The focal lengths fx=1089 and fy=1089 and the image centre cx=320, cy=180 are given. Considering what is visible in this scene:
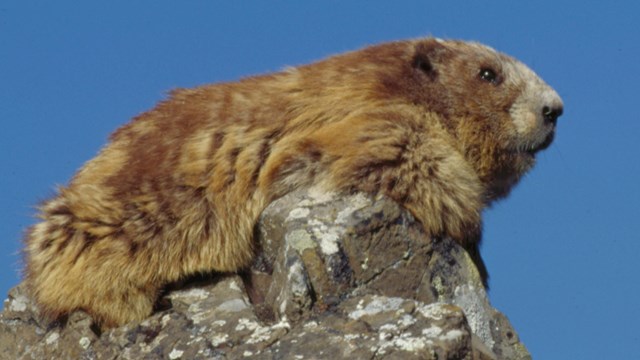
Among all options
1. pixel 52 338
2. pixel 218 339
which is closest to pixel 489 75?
pixel 218 339

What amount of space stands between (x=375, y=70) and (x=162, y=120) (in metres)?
1.70

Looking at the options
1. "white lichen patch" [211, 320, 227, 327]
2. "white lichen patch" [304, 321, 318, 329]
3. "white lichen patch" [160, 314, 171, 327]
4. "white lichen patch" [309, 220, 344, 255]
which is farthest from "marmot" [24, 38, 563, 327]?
"white lichen patch" [304, 321, 318, 329]

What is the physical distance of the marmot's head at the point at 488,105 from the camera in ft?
27.8

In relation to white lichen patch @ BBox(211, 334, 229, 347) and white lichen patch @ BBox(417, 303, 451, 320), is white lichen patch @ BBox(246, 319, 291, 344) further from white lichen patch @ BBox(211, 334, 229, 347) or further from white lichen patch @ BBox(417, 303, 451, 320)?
white lichen patch @ BBox(417, 303, 451, 320)

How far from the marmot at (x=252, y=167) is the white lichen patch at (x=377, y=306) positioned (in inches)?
38.4

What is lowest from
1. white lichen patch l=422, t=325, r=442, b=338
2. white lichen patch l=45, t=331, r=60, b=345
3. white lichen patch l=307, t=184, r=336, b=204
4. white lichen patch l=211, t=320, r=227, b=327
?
white lichen patch l=422, t=325, r=442, b=338

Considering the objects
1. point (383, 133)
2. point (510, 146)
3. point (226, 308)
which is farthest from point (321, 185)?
point (510, 146)

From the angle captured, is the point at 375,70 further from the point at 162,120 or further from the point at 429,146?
the point at 162,120

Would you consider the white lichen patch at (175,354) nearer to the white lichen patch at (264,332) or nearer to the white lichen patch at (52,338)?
the white lichen patch at (264,332)

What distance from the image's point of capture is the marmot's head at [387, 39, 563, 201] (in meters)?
8.48

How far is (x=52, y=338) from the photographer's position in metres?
7.89

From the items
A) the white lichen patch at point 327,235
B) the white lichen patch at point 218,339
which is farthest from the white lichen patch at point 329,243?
the white lichen patch at point 218,339

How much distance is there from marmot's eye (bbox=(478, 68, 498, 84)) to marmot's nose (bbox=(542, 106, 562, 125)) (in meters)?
0.45

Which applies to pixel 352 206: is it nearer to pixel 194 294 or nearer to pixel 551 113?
pixel 194 294
